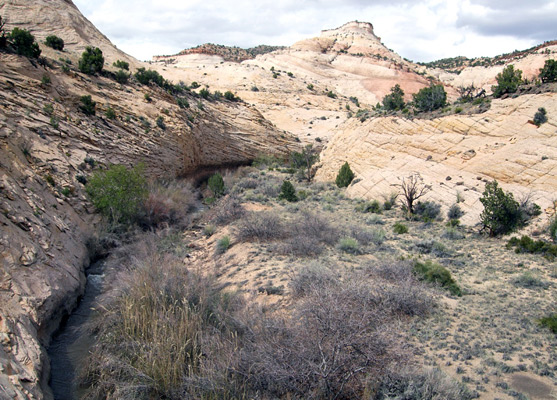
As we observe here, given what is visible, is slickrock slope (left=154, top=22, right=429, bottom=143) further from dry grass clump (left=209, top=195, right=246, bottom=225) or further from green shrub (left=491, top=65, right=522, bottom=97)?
dry grass clump (left=209, top=195, right=246, bottom=225)

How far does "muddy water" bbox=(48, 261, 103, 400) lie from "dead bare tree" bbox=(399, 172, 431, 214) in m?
14.0

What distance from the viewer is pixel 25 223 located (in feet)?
32.0

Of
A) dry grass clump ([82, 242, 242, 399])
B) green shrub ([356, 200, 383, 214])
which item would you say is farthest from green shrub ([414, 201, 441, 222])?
dry grass clump ([82, 242, 242, 399])

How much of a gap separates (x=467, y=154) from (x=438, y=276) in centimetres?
1067

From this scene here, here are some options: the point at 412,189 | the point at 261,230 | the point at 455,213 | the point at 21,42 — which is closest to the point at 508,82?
the point at 412,189

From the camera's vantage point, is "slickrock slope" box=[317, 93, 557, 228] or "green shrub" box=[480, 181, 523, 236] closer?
"green shrub" box=[480, 181, 523, 236]

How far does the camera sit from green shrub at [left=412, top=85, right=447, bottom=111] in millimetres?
20750

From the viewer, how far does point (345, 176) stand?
2273 centimetres

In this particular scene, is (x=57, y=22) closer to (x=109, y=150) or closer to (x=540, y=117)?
(x=109, y=150)

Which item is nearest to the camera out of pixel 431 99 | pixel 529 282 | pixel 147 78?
pixel 529 282

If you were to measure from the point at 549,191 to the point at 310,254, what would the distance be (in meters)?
10.4

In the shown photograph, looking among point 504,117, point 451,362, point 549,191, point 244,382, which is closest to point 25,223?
point 244,382

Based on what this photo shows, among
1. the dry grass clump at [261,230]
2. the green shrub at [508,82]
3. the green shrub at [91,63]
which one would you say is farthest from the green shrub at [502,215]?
the green shrub at [91,63]

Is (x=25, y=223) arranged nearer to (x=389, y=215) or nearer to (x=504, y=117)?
(x=389, y=215)
